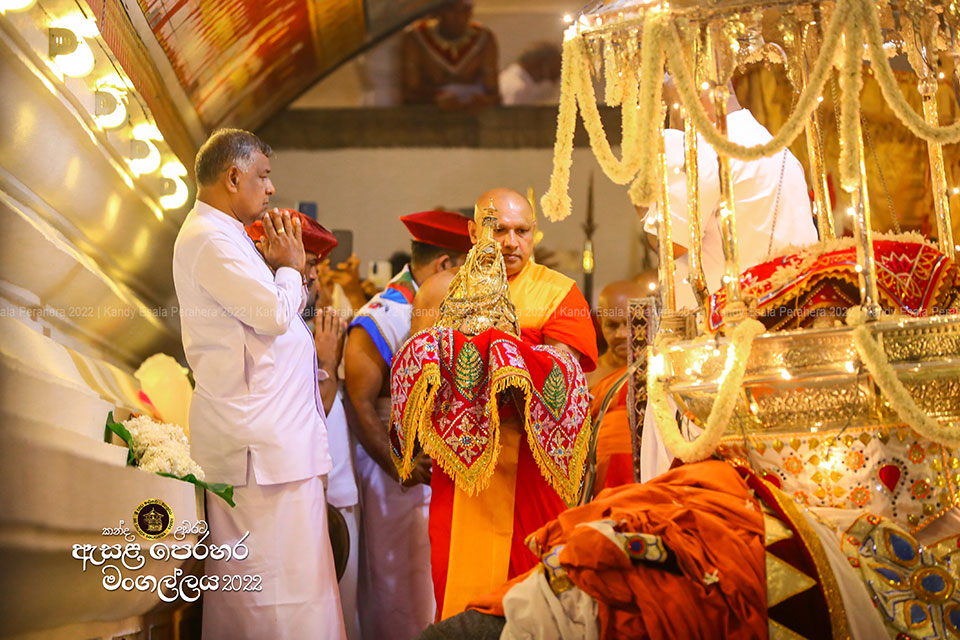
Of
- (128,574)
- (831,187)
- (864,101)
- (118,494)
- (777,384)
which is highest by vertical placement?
(864,101)

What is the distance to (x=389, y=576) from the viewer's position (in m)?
4.31

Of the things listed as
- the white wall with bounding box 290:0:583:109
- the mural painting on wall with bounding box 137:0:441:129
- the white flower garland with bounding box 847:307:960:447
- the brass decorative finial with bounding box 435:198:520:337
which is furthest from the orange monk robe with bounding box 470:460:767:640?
the white wall with bounding box 290:0:583:109

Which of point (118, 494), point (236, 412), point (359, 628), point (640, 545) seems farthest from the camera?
point (359, 628)

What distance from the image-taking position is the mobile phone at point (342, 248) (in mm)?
7023

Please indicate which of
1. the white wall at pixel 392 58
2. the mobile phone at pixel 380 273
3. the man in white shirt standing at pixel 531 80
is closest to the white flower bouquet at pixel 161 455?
the mobile phone at pixel 380 273

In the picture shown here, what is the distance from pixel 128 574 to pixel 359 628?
165 cm

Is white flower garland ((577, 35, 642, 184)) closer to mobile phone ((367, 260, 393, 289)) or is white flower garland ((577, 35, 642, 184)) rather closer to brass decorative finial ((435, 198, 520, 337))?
brass decorative finial ((435, 198, 520, 337))

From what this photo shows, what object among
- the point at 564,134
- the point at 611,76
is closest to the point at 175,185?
the point at 564,134

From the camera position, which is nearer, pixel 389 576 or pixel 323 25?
pixel 389 576

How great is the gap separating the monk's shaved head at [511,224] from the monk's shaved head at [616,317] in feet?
2.69

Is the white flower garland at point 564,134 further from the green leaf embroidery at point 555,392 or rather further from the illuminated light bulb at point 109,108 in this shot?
the illuminated light bulb at point 109,108

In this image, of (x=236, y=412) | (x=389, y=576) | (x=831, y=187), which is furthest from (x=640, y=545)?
(x=831, y=187)

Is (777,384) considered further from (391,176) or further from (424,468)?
(391,176)

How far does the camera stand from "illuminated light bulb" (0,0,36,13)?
2750 millimetres
